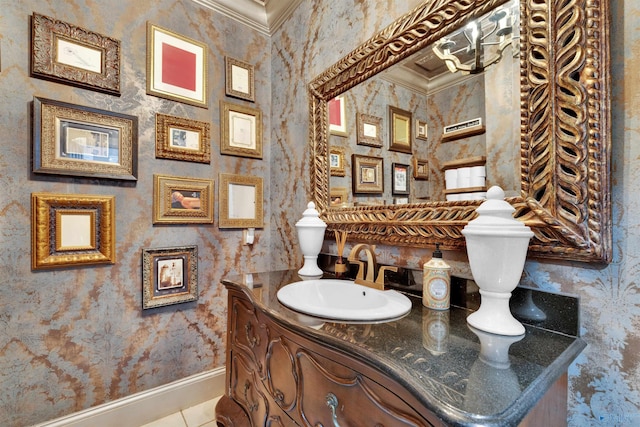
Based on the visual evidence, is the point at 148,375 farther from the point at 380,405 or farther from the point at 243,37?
the point at 243,37

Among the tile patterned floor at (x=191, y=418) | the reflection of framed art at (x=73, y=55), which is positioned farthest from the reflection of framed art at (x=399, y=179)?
the tile patterned floor at (x=191, y=418)

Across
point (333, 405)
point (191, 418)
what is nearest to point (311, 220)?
point (333, 405)

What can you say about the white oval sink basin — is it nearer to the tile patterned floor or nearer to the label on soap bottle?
the label on soap bottle

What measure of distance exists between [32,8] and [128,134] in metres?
0.70

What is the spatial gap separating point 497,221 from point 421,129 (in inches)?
22.5

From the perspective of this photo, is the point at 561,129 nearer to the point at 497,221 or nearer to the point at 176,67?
the point at 497,221

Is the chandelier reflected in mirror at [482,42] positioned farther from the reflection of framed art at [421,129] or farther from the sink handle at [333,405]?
the sink handle at [333,405]

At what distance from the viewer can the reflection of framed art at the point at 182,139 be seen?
1.71 m

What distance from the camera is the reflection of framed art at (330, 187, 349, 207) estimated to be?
60.1 inches

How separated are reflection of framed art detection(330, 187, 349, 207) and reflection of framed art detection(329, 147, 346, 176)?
0.09 metres

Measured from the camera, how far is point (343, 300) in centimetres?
120

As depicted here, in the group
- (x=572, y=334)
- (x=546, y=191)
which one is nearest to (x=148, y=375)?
(x=572, y=334)

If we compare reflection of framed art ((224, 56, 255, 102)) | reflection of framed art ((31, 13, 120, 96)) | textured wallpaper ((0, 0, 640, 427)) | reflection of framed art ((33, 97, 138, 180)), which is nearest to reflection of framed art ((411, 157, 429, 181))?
textured wallpaper ((0, 0, 640, 427))

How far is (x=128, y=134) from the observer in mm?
1600
